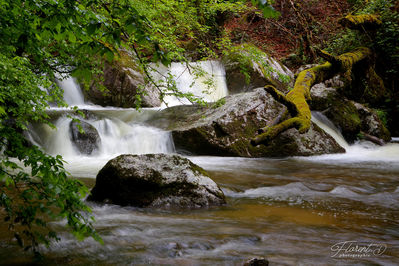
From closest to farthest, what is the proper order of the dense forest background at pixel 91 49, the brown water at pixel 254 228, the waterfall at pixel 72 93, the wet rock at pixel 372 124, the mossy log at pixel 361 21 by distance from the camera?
1. the dense forest background at pixel 91 49
2. the brown water at pixel 254 228
3. the mossy log at pixel 361 21
4. the wet rock at pixel 372 124
5. the waterfall at pixel 72 93

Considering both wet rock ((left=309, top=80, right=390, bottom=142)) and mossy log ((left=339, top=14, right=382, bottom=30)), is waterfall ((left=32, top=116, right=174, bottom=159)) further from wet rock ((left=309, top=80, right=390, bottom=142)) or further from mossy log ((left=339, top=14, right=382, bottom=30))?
mossy log ((left=339, top=14, right=382, bottom=30))

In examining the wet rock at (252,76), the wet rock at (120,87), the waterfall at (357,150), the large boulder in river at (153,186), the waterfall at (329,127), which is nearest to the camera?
the large boulder in river at (153,186)

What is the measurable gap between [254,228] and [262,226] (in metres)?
0.13

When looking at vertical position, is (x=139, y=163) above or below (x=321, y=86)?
below

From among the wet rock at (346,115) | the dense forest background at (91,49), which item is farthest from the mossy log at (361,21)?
the wet rock at (346,115)

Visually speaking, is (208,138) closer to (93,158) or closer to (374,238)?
(93,158)

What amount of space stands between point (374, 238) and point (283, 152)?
563cm

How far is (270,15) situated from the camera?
1.33 metres

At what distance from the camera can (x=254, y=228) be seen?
3.54 metres

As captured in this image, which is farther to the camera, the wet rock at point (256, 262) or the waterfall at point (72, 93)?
the waterfall at point (72, 93)

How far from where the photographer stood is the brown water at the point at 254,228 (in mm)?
2730

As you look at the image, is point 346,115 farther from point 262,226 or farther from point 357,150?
point 262,226

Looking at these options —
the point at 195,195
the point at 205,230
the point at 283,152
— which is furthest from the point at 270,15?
the point at 283,152

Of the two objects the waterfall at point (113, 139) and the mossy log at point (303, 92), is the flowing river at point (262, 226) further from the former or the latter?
the waterfall at point (113, 139)
